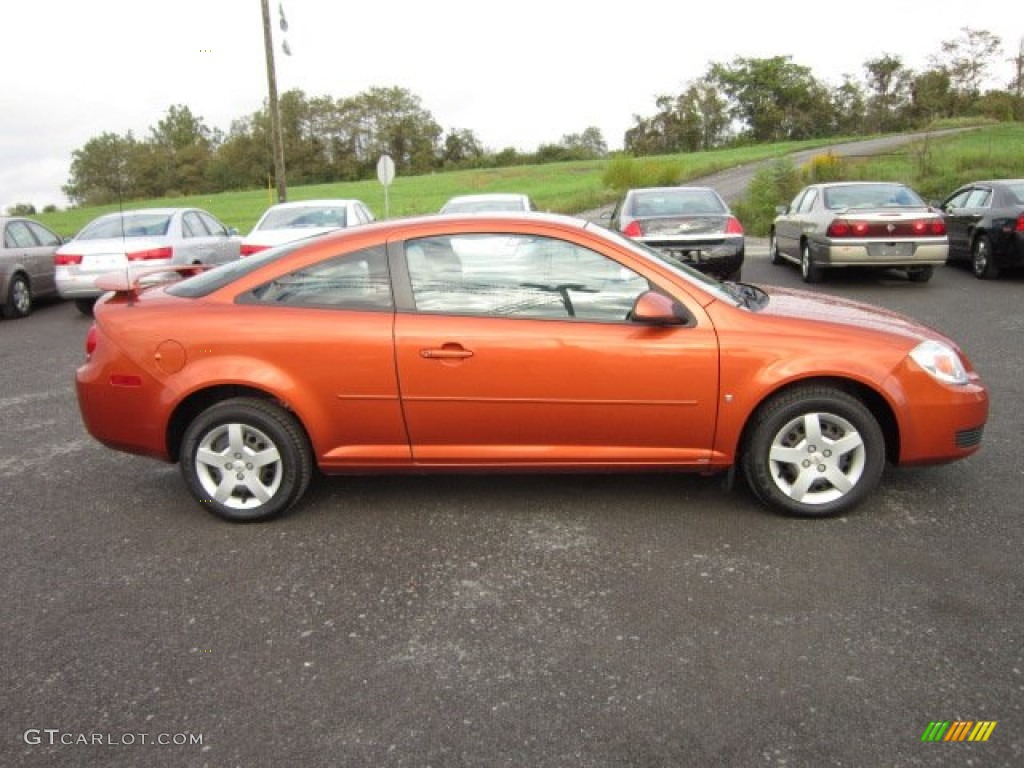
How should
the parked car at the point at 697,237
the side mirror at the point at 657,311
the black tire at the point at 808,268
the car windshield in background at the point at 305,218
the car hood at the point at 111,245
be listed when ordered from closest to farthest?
the side mirror at the point at 657,311 < the parked car at the point at 697,237 < the car hood at the point at 111,245 < the car windshield in background at the point at 305,218 < the black tire at the point at 808,268

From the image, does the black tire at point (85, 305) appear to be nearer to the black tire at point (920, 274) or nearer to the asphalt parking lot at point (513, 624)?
the asphalt parking lot at point (513, 624)

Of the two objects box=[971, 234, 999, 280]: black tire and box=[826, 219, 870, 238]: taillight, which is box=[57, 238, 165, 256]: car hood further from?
box=[971, 234, 999, 280]: black tire

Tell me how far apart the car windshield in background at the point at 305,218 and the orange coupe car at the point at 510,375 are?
8.18 metres

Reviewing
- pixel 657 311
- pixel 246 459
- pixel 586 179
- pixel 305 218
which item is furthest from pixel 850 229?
pixel 586 179

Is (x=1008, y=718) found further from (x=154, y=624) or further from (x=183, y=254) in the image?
(x=183, y=254)

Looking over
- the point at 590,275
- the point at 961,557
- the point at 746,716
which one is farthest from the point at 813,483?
the point at 746,716

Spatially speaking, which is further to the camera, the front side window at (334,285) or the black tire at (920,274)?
the black tire at (920,274)

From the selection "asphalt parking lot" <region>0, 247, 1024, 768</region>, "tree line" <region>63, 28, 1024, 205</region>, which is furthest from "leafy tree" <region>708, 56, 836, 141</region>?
"asphalt parking lot" <region>0, 247, 1024, 768</region>

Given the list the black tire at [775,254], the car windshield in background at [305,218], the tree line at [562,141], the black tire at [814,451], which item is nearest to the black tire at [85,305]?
the car windshield in background at [305,218]

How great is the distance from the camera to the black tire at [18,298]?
40.2ft

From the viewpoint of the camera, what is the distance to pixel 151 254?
37.3ft

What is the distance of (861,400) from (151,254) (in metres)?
9.75

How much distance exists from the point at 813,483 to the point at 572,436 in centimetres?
118

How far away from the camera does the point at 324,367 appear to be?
4.13m
